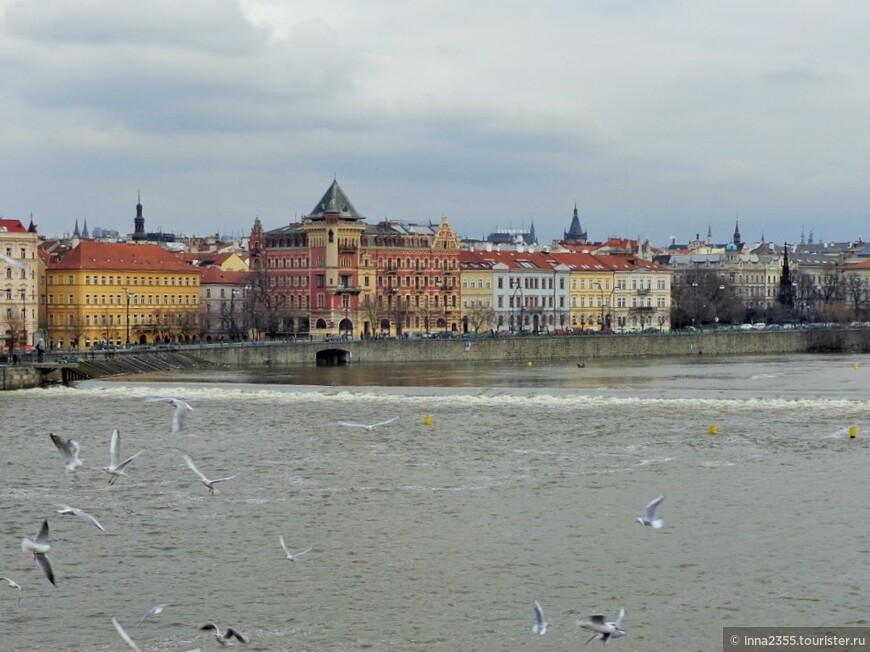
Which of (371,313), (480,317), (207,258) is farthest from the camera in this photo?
(207,258)

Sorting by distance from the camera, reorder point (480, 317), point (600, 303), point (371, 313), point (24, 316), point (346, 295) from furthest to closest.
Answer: point (600, 303), point (480, 317), point (346, 295), point (371, 313), point (24, 316)

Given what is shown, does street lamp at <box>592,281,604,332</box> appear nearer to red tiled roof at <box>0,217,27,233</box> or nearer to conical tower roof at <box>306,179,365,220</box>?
conical tower roof at <box>306,179,365,220</box>

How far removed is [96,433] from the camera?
44.4 metres

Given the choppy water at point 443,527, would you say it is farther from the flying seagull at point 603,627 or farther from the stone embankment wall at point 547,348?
the stone embankment wall at point 547,348

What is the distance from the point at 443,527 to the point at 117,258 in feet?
245

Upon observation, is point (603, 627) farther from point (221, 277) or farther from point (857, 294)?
point (857, 294)

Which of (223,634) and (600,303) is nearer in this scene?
(223,634)

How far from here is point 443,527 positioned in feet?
93.1

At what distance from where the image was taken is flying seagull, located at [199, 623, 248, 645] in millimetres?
20773

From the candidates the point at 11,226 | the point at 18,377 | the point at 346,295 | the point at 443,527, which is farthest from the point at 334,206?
the point at 443,527

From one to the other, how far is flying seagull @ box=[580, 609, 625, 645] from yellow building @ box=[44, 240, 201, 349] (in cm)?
7310

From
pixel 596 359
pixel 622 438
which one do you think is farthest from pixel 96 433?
pixel 596 359

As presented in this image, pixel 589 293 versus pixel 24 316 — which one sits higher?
pixel 589 293

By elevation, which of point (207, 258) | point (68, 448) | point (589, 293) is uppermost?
point (207, 258)
